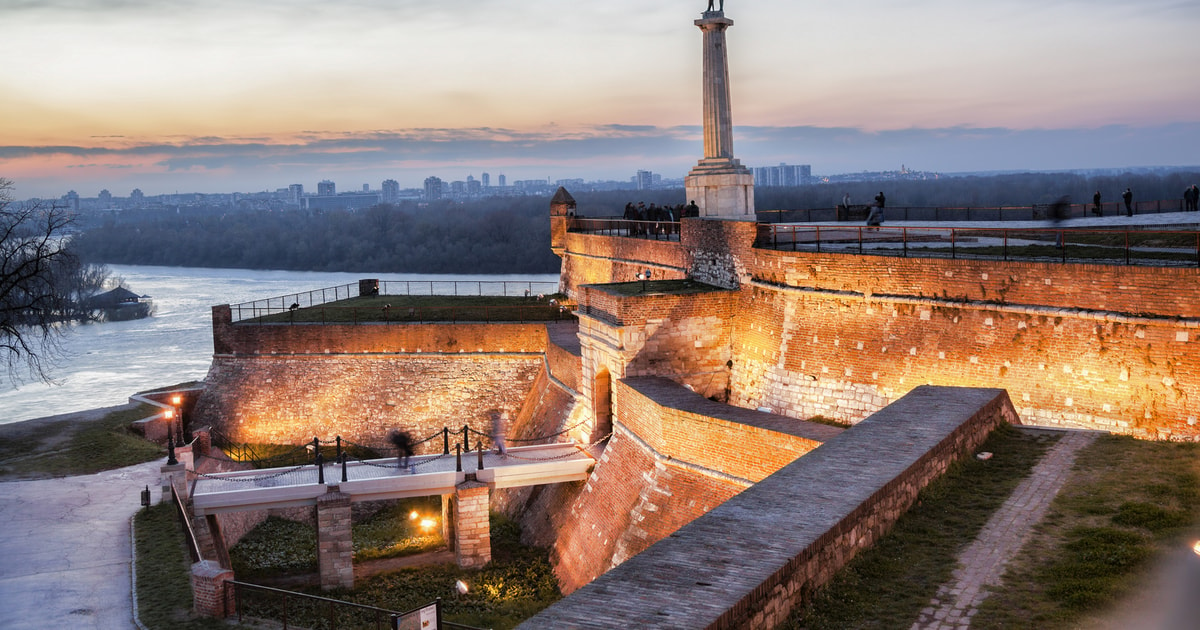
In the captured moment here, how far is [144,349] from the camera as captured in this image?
151 feet

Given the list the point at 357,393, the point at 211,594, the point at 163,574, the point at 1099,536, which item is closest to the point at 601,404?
the point at 211,594

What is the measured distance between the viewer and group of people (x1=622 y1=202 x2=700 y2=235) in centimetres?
2305

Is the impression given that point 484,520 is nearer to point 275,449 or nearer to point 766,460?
point 766,460

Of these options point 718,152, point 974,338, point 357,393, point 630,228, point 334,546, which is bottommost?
point 334,546

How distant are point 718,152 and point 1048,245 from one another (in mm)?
9245

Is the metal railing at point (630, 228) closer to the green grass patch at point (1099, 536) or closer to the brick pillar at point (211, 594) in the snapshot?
the brick pillar at point (211, 594)

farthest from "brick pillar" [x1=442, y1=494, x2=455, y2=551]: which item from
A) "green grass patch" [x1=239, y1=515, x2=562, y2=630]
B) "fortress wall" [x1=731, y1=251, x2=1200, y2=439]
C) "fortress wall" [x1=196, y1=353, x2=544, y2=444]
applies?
"fortress wall" [x1=196, y1=353, x2=544, y2=444]

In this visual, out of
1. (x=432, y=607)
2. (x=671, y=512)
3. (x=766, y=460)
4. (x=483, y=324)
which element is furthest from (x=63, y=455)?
(x=432, y=607)

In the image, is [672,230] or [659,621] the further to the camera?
[672,230]

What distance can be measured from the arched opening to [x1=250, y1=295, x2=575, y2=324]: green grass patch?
8429 mm

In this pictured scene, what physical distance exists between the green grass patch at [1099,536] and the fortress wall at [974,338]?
4.08ft

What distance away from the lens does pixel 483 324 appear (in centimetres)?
2458

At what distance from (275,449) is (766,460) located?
16.2m

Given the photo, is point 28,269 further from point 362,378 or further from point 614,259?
point 614,259
